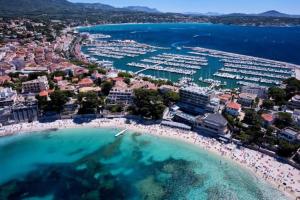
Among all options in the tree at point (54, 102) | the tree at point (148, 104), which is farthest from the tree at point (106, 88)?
the tree at point (54, 102)

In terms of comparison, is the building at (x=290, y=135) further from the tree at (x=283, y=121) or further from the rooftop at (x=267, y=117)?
the rooftop at (x=267, y=117)

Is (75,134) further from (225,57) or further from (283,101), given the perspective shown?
(225,57)

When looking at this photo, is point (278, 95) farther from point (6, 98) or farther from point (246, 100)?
point (6, 98)

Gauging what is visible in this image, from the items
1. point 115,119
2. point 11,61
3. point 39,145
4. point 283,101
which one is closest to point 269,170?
point 283,101

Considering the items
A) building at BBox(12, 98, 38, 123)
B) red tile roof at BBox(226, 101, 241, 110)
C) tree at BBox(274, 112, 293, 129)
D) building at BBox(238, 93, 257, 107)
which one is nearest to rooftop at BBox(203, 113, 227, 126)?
red tile roof at BBox(226, 101, 241, 110)

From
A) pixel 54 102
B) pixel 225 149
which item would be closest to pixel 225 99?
pixel 225 149

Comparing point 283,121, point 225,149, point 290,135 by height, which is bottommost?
point 225,149
